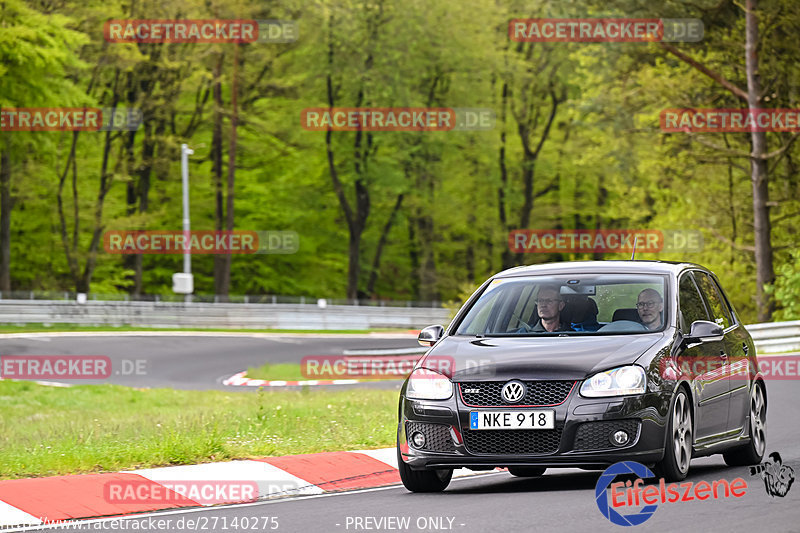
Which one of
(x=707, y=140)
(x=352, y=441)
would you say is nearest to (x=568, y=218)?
(x=707, y=140)

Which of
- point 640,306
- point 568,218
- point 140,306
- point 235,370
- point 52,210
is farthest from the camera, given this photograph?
point 568,218

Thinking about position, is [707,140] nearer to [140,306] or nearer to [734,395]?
[140,306]

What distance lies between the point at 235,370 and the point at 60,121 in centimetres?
2055

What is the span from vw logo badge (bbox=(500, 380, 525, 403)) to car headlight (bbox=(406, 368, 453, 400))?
426 mm

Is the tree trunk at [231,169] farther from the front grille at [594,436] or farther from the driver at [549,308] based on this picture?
the front grille at [594,436]

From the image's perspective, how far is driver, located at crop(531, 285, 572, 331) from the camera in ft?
33.4

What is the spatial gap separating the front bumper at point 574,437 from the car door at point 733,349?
181 centimetres

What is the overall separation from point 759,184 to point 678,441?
27.8 meters

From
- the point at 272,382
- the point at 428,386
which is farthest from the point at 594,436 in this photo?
the point at 272,382

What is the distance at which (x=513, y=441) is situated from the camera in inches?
351

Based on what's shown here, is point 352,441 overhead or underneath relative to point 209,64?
underneath

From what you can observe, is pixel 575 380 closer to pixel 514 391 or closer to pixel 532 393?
pixel 532 393

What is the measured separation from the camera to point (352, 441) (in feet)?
41.3

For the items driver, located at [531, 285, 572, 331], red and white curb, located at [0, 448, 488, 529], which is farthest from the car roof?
red and white curb, located at [0, 448, 488, 529]
